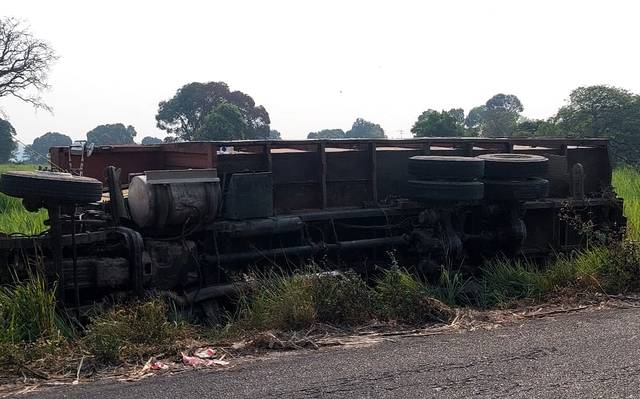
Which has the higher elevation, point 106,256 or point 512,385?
point 106,256

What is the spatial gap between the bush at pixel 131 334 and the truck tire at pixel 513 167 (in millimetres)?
5201

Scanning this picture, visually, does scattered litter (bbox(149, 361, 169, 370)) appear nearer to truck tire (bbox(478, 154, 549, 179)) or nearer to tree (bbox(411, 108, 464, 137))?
truck tire (bbox(478, 154, 549, 179))

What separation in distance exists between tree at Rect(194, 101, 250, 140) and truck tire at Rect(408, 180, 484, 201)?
2886cm

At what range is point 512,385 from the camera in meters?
5.04

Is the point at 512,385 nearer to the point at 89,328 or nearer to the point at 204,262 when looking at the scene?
the point at 89,328

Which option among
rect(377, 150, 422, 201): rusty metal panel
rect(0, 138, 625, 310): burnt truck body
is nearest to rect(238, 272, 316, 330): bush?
rect(0, 138, 625, 310): burnt truck body

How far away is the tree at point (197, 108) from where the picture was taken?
58969 mm

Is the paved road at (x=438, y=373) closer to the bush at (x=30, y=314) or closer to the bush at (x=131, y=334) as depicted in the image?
the bush at (x=131, y=334)

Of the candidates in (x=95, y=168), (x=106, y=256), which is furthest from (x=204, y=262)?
(x=95, y=168)

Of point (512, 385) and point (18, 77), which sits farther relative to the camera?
point (18, 77)

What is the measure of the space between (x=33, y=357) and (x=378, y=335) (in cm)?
288

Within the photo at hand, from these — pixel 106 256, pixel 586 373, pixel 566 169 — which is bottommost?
pixel 586 373

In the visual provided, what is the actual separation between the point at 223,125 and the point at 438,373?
36385 mm

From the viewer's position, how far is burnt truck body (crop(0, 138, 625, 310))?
7383 millimetres
